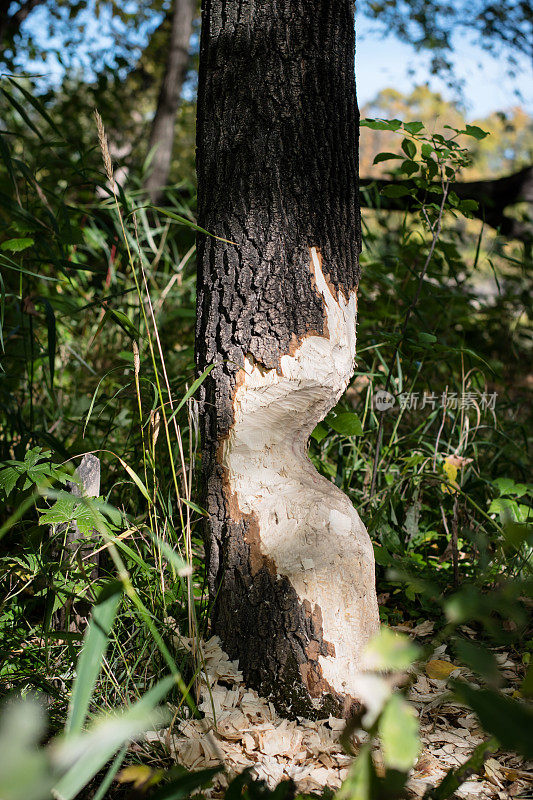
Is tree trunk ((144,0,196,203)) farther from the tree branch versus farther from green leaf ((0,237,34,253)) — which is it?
green leaf ((0,237,34,253))

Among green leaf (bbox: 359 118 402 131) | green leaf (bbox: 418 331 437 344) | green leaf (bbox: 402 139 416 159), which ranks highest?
green leaf (bbox: 359 118 402 131)

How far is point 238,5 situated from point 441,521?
1795 mm

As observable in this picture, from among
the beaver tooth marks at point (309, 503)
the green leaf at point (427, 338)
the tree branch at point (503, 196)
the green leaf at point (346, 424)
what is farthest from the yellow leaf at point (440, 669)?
the tree branch at point (503, 196)

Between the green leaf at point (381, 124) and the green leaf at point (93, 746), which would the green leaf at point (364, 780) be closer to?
the green leaf at point (93, 746)

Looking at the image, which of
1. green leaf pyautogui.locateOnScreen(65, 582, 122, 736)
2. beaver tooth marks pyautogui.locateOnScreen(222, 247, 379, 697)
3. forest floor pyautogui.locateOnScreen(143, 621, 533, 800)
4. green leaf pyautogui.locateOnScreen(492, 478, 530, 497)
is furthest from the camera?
green leaf pyautogui.locateOnScreen(492, 478, 530, 497)

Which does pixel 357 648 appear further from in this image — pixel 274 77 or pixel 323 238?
pixel 274 77

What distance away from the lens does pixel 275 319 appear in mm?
1465

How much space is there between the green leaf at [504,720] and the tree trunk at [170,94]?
4797mm

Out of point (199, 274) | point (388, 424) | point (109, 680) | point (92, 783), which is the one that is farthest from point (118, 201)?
point (388, 424)

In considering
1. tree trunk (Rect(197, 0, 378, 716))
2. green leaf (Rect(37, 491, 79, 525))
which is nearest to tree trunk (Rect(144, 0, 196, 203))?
tree trunk (Rect(197, 0, 378, 716))

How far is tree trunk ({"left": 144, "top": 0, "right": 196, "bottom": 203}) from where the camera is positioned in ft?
16.1

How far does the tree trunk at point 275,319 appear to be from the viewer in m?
1.43

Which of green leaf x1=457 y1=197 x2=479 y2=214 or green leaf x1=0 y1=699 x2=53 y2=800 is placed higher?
green leaf x1=457 y1=197 x2=479 y2=214

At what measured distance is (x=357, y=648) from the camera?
1.41 m
